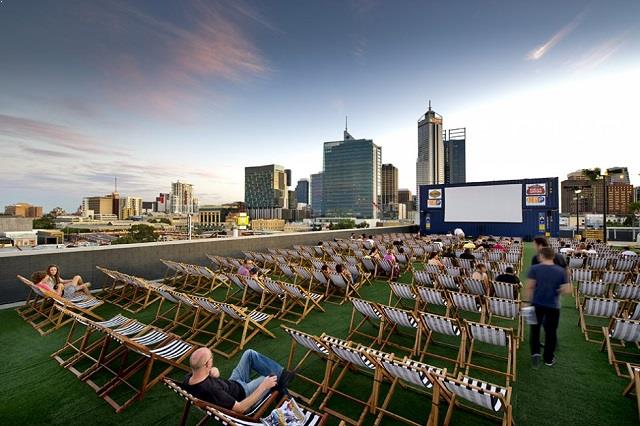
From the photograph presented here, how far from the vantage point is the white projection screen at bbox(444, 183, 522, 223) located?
21.7m

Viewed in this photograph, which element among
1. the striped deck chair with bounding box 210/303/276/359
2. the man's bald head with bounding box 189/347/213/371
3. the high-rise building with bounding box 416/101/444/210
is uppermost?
the high-rise building with bounding box 416/101/444/210

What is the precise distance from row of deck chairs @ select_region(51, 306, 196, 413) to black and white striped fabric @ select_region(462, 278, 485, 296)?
15.0 feet

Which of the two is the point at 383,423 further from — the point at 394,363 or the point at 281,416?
the point at 281,416

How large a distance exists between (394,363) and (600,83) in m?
26.5

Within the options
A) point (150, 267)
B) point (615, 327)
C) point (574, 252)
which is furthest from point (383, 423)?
point (574, 252)

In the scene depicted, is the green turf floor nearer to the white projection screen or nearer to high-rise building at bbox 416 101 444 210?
the white projection screen

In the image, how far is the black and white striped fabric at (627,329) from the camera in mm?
2990

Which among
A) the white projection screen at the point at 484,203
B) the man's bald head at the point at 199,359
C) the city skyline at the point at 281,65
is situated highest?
the city skyline at the point at 281,65

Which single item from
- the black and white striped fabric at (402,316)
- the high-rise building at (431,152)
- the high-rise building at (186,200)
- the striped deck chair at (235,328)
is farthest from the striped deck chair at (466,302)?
the high-rise building at (431,152)

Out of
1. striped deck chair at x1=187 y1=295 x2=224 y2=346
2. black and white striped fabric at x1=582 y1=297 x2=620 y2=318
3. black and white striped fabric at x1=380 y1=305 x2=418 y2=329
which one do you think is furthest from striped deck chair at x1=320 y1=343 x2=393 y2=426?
black and white striped fabric at x1=582 y1=297 x2=620 y2=318

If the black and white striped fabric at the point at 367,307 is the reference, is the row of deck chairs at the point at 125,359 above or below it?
below

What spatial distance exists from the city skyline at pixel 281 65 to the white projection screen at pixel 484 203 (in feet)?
23.9

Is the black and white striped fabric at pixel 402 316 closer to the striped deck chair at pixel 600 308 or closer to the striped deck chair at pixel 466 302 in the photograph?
the striped deck chair at pixel 466 302

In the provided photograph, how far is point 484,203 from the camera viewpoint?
22.8 m
